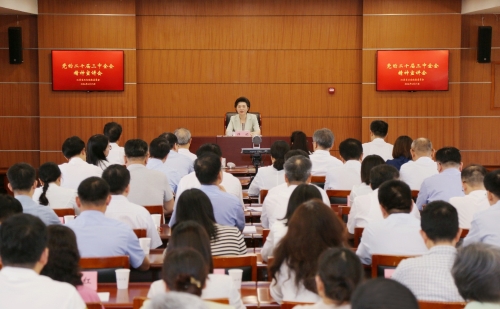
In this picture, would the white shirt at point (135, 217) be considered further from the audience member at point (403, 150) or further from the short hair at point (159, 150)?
the audience member at point (403, 150)

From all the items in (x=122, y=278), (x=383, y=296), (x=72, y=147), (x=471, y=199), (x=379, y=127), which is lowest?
(x=122, y=278)

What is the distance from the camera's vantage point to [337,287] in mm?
2529

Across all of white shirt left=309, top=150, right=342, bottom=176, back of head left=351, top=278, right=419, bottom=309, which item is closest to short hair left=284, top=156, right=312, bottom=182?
white shirt left=309, top=150, right=342, bottom=176

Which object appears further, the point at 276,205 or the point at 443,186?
the point at 443,186

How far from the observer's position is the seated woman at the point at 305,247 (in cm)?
339

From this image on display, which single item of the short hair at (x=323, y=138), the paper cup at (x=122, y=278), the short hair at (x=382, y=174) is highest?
the short hair at (x=323, y=138)

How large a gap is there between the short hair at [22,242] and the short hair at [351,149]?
4.77 meters

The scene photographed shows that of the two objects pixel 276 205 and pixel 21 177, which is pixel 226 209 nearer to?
pixel 276 205

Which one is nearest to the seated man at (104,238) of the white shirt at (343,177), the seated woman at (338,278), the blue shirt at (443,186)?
the seated woman at (338,278)

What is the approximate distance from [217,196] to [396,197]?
1.44 metres

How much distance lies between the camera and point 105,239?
430 cm

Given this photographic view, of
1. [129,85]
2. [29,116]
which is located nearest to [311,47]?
[129,85]

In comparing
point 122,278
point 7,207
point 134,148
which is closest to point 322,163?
point 134,148

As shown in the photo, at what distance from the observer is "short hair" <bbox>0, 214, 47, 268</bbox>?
9.39 ft
